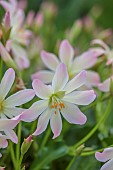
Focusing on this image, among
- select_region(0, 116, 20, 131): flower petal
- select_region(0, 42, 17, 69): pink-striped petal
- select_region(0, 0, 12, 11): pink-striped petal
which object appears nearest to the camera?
select_region(0, 116, 20, 131): flower petal

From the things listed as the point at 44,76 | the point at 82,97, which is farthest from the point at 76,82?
the point at 44,76

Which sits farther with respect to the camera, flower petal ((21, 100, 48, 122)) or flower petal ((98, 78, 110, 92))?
flower petal ((98, 78, 110, 92))

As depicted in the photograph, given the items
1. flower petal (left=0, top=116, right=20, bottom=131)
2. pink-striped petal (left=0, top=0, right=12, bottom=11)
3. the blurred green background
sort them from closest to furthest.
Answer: flower petal (left=0, top=116, right=20, bottom=131) < pink-striped petal (left=0, top=0, right=12, bottom=11) < the blurred green background

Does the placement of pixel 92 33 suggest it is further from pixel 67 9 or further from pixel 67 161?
pixel 67 161

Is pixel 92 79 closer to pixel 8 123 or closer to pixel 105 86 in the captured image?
pixel 105 86

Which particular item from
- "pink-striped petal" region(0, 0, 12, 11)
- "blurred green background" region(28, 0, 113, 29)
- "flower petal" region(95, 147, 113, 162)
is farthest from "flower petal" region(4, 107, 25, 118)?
"blurred green background" region(28, 0, 113, 29)

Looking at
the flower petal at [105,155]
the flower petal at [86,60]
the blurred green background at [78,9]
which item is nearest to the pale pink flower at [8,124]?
the flower petal at [105,155]

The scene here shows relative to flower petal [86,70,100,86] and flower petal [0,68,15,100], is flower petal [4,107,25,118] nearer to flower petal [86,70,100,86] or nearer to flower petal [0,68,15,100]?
flower petal [0,68,15,100]
